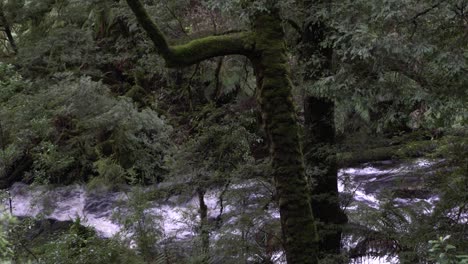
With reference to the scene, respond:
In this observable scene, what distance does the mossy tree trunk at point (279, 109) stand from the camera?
4.58 meters

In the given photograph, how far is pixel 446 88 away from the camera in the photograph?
15.1 ft

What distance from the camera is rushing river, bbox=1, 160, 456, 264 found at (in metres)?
7.89

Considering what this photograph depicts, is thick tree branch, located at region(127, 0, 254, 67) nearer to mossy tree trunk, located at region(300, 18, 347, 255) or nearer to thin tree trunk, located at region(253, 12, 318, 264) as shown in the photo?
thin tree trunk, located at region(253, 12, 318, 264)

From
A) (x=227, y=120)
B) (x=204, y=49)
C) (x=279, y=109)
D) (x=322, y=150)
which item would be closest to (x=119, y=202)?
(x=227, y=120)

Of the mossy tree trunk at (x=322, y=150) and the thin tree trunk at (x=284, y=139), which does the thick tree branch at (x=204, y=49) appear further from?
the mossy tree trunk at (x=322, y=150)

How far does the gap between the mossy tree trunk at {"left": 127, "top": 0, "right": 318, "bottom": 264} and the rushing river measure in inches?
112

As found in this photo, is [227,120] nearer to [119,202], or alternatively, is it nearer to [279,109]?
[279,109]

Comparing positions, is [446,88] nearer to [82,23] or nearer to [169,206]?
[169,206]

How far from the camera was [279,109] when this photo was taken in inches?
182

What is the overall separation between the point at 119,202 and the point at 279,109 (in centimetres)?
478

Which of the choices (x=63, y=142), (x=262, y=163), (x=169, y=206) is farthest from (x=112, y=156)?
(x=262, y=163)

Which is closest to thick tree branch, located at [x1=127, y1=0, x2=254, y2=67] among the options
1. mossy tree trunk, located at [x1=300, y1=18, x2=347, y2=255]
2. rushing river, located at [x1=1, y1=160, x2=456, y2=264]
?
mossy tree trunk, located at [x1=300, y1=18, x2=347, y2=255]

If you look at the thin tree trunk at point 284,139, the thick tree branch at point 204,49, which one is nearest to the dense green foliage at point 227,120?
the thick tree branch at point 204,49

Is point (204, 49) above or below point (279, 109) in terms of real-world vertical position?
above
